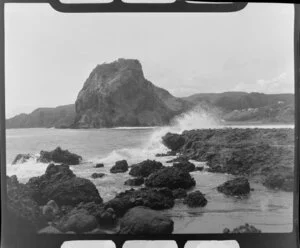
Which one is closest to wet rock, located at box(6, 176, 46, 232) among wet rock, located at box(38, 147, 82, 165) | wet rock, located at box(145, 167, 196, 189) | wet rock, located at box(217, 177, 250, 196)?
wet rock, located at box(38, 147, 82, 165)

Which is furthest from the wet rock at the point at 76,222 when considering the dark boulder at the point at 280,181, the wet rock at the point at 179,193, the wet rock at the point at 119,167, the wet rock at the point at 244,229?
the dark boulder at the point at 280,181

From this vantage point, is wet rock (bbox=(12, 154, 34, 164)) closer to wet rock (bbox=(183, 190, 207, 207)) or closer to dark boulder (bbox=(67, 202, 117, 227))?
dark boulder (bbox=(67, 202, 117, 227))

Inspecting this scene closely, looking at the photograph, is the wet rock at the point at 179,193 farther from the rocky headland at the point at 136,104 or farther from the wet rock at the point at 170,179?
the rocky headland at the point at 136,104

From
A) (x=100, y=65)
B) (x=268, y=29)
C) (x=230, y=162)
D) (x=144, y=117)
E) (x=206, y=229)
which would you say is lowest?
(x=206, y=229)

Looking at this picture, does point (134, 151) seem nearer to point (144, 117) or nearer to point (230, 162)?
point (144, 117)

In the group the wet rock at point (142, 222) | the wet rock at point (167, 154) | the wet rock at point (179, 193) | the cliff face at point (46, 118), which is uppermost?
the cliff face at point (46, 118)

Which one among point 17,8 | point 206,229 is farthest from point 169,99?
point 17,8

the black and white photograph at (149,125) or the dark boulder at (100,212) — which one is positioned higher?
the black and white photograph at (149,125)
